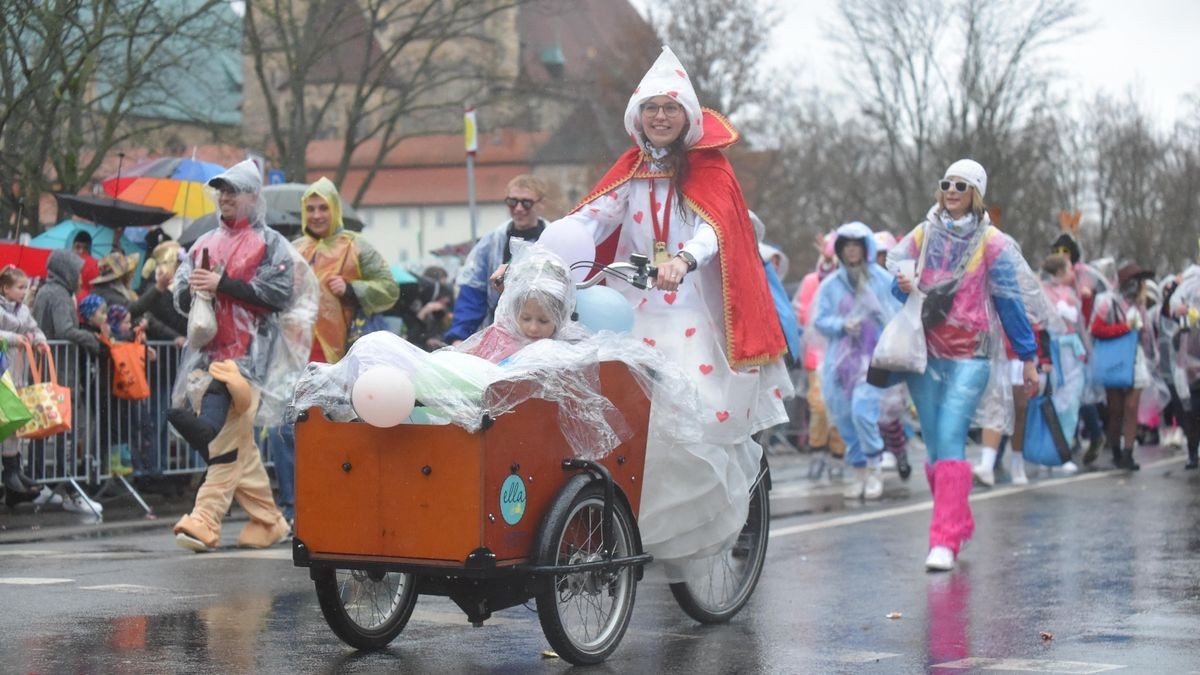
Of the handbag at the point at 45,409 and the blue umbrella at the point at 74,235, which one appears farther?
the blue umbrella at the point at 74,235

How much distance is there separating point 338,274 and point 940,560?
4127 millimetres

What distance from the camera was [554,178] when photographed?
315 feet

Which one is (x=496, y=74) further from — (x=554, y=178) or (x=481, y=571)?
(x=554, y=178)

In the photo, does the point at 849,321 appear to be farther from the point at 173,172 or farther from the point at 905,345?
the point at 173,172

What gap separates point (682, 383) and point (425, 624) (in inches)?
59.7

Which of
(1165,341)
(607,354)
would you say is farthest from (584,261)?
(1165,341)

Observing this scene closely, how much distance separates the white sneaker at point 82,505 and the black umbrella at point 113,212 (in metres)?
2.76

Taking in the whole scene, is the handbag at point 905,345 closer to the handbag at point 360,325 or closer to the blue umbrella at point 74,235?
the handbag at point 360,325

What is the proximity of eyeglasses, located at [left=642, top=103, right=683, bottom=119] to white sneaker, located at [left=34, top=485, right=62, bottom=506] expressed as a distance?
7.16 metres

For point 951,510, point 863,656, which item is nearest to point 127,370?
point 951,510

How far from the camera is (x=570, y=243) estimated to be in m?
7.14

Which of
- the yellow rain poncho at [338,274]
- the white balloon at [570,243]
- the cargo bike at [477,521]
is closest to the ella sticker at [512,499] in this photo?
the cargo bike at [477,521]

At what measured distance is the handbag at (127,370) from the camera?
13.2 metres

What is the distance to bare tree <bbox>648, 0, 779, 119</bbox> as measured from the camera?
52625mm
